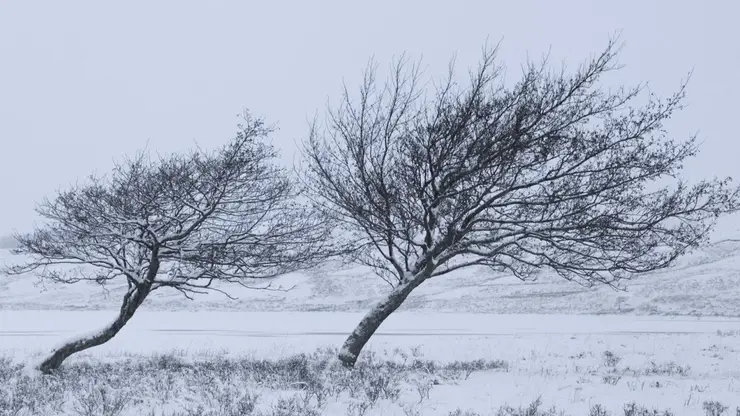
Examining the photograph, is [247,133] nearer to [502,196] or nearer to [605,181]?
[502,196]

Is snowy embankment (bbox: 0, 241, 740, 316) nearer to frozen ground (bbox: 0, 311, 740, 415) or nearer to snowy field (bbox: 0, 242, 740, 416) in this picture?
snowy field (bbox: 0, 242, 740, 416)

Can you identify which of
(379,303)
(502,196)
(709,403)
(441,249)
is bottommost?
(709,403)

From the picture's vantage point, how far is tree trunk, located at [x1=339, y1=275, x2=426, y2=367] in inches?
465

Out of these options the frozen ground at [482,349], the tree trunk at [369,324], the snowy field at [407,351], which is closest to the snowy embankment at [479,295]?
the snowy field at [407,351]

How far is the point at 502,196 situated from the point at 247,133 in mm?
4988

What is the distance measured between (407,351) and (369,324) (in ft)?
20.4

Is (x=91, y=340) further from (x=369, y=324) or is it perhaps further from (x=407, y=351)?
(x=407, y=351)

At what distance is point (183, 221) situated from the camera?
36.8ft

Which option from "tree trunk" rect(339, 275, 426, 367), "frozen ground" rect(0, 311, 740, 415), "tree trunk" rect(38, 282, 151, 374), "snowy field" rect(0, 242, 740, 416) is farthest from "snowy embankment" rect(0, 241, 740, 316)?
"tree trunk" rect(339, 275, 426, 367)

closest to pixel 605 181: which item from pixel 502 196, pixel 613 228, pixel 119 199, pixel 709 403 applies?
pixel 613 228

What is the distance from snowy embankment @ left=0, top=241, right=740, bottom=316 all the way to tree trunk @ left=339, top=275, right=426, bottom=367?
23508 mm

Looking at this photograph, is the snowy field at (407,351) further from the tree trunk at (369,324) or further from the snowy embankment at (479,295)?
the tree trunk at (369,324)

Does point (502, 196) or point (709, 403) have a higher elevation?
point (502, 196)

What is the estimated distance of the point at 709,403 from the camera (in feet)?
27.1
